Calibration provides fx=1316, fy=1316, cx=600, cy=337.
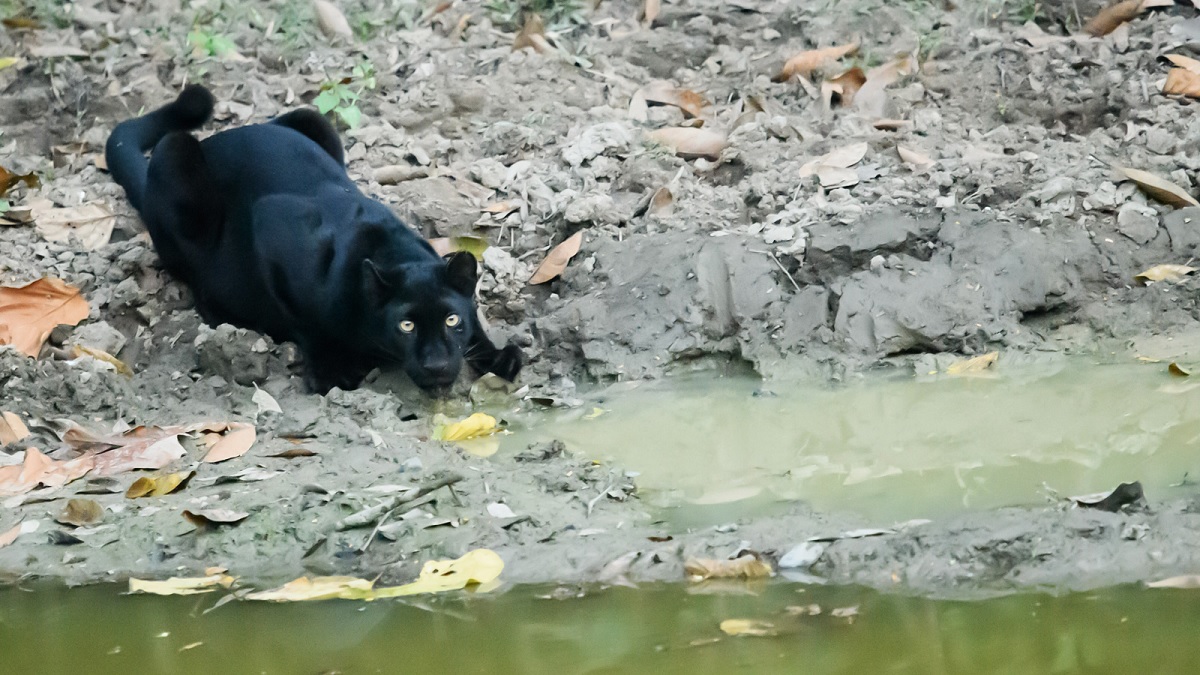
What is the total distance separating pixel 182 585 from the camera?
312 centimetres

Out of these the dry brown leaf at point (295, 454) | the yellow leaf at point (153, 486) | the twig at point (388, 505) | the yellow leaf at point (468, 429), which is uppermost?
the twig at point (388, 505)

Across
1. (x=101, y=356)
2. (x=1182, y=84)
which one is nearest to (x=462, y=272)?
(x=101, y=356)

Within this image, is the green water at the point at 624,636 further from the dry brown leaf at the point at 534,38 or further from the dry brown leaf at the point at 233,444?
the dry brown leaf at the point at 534,38

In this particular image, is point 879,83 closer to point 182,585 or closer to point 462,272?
point 462,272

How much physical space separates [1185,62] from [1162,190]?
107 cm

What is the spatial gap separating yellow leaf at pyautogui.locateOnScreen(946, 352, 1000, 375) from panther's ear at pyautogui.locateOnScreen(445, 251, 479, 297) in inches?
66.4

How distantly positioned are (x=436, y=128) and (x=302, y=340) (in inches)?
63.0

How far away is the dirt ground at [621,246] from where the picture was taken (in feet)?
10.6

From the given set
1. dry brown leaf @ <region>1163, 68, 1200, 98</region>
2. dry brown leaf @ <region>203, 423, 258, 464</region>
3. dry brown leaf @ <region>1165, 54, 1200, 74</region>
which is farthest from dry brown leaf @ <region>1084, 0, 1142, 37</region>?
dry brown leaf @ <region>203, 423, 258, 464</region>

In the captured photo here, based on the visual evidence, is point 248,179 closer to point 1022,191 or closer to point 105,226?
point 105,226

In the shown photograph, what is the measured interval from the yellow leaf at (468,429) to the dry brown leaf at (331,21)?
3.39 metres

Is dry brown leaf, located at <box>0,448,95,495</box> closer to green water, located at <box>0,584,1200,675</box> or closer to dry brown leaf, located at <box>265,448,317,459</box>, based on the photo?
dry brown leaf, located at <box>265,448,317,459</box>

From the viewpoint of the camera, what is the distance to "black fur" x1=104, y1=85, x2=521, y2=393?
4.68 meters

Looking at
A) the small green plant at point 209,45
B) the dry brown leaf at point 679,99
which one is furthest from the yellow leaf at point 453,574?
the small green plant at point 209,45
